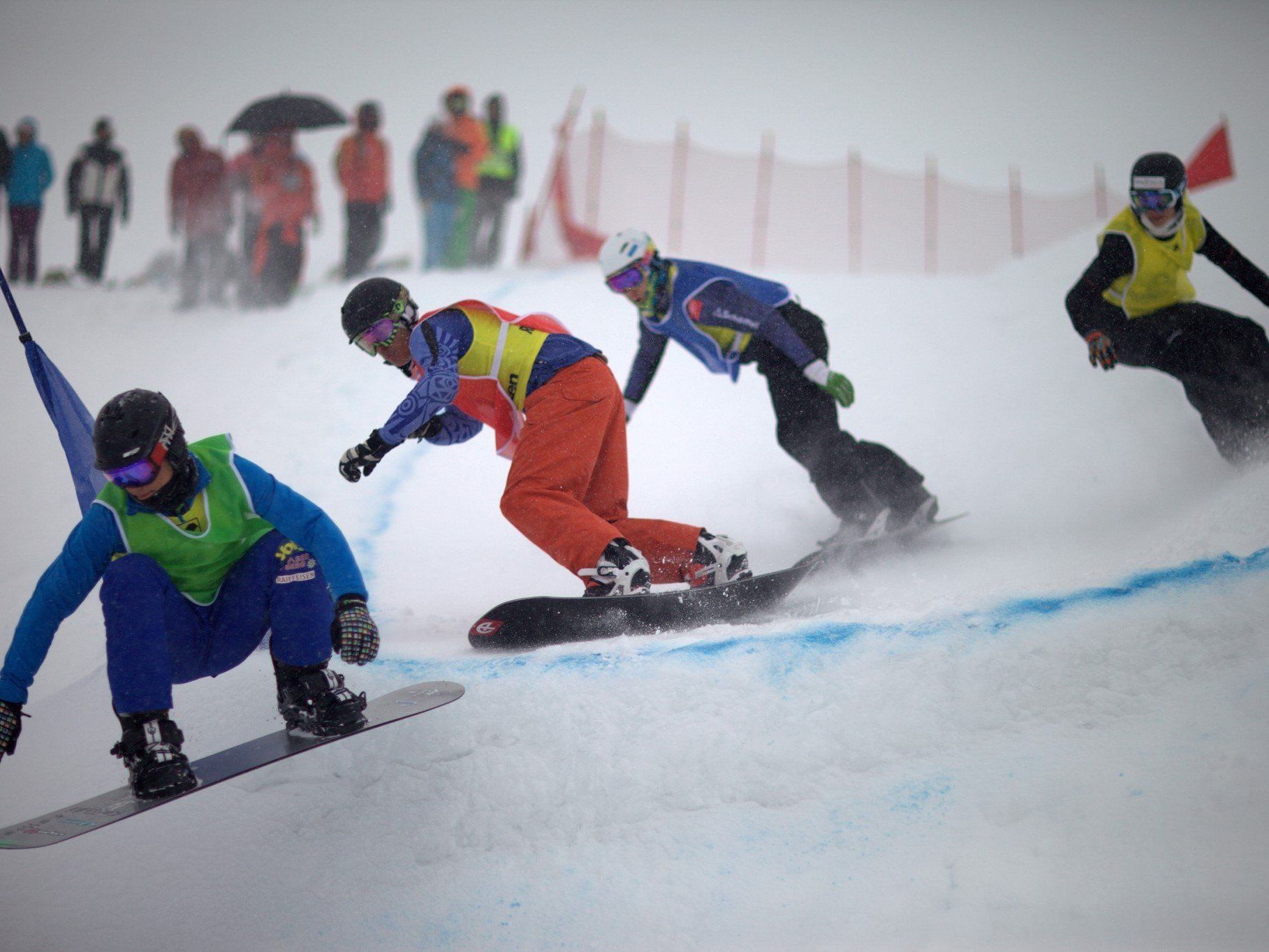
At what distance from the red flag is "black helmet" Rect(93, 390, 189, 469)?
943 cm

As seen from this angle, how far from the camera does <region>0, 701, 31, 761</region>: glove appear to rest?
8.03ft

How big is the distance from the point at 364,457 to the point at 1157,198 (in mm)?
3437

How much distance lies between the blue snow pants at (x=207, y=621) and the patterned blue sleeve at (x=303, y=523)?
0.18ft

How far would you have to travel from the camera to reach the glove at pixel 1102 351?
447 centimetres

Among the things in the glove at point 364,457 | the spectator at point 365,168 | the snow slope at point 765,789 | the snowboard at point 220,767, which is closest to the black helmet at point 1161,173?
the snow slope at point 765,789

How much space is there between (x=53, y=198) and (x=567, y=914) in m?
9.17

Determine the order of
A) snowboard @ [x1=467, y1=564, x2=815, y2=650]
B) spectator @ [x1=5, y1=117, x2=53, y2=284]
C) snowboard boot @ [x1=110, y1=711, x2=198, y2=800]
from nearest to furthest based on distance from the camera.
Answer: snowboard boot @ [x1=110, y1=711, x2=198, y2=800]
snowboard @ [x1=467, y1=564, x2=815, y2=650]
spectator @ [x1=5, y1=117, x2=53, y2=284]

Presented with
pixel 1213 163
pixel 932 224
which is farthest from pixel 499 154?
pixel 1213 163

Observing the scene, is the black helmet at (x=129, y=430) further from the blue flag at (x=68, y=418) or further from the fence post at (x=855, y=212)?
the fence post at (x=855, y=212)

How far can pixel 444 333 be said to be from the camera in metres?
3.56

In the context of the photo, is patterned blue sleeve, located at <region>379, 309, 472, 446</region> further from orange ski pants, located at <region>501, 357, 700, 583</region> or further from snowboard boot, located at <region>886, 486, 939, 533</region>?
snowboard boot, located at <region>886, 486, 939, 533</region>

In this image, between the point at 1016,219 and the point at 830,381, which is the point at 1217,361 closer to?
the point at 830,381

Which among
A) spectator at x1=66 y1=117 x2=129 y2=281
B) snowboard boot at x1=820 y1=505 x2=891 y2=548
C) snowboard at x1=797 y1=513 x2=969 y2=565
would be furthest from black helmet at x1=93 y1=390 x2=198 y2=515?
spectator at x1=66 y1=117 x2=129 y2=281

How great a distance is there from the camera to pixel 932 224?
11.6 meters
